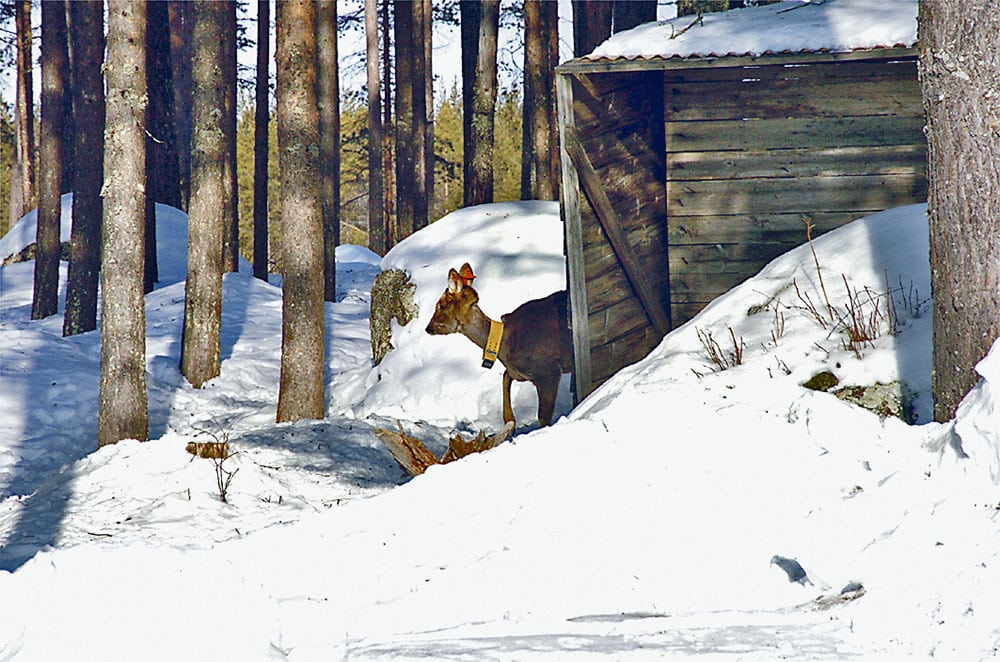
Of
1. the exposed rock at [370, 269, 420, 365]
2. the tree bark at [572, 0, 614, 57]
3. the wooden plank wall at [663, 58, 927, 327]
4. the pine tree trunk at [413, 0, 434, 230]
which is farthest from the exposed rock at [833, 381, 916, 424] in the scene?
the pine tree trunk at [413, 0, 434, 230]

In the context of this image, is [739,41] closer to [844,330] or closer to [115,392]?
[844,330]

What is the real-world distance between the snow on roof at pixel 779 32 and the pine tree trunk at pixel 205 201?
534cm

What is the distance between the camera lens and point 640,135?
10.9 metres

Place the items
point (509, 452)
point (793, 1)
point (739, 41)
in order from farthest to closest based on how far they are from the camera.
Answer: point (793, 1)
point (739, 41)
point (509, 452)

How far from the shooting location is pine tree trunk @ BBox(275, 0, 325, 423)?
383 inches

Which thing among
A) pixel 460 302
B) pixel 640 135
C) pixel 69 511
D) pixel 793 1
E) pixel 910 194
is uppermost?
pixel 793 1

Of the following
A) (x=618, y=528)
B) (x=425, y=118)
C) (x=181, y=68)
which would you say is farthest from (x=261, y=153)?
(x=618, y=528)

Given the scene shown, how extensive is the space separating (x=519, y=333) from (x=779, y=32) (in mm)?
3819

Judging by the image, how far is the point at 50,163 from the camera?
16.7 metres

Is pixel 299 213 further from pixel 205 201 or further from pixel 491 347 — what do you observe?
pixel 205 201

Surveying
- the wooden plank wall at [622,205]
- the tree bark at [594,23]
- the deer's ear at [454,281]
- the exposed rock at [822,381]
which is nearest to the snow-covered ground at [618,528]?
the exposed rock at [822,381]

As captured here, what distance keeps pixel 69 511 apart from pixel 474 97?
804 cm

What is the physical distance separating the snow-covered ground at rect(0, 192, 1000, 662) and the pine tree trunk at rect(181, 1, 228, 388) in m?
3.67

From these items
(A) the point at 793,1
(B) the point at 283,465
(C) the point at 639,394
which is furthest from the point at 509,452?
(A) the point at 793,1
